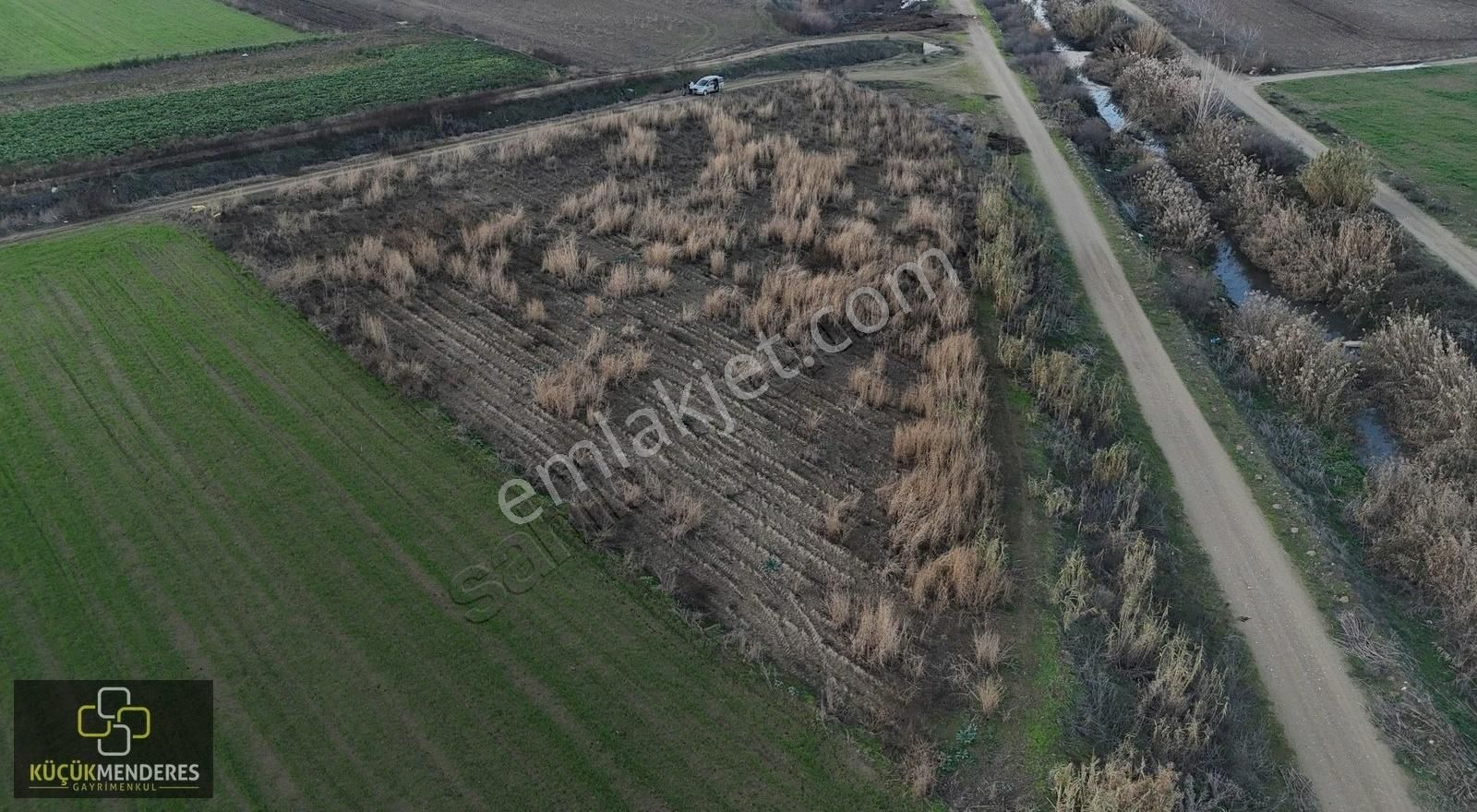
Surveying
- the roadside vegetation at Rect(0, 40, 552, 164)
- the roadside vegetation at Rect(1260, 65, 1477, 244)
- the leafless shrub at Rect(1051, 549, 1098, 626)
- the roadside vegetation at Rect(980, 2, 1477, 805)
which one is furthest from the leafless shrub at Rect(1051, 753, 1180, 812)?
the roadside vegetation at Rect(0, 40, 552, 164)

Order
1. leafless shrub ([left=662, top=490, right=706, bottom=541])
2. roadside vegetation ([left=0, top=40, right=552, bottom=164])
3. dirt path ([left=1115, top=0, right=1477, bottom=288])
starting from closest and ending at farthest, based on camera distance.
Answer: leafless shrub ([left=662, top=490, right=706, bottom=541])
dirt path ([left=1115, top=0, right=1477, bottom=288])
roadside vegetation ([left=0, top=40, right=552, bottom=164])

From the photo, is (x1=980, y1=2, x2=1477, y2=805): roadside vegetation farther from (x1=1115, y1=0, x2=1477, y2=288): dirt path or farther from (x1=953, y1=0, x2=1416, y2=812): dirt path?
(x1=1115, y1=0, x2=1477, y2=288): dirt path

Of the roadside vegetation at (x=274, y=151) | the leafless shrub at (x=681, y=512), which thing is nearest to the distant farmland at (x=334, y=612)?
the leafless shrub at (x=681, y=512)

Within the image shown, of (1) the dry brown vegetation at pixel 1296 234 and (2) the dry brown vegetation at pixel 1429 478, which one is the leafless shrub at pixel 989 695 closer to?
(2) the dry brown vegetation at pixel 1429 478

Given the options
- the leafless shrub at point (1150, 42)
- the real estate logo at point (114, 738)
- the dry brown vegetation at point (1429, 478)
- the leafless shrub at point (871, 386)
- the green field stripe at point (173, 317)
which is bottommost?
the real estate logo at point (114, 738)

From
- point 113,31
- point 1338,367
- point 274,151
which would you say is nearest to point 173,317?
point 274,151

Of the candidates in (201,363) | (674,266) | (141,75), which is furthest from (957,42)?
(201,363)

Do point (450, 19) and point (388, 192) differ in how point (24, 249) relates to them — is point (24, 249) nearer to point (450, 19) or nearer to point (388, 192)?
point (388, 192)
